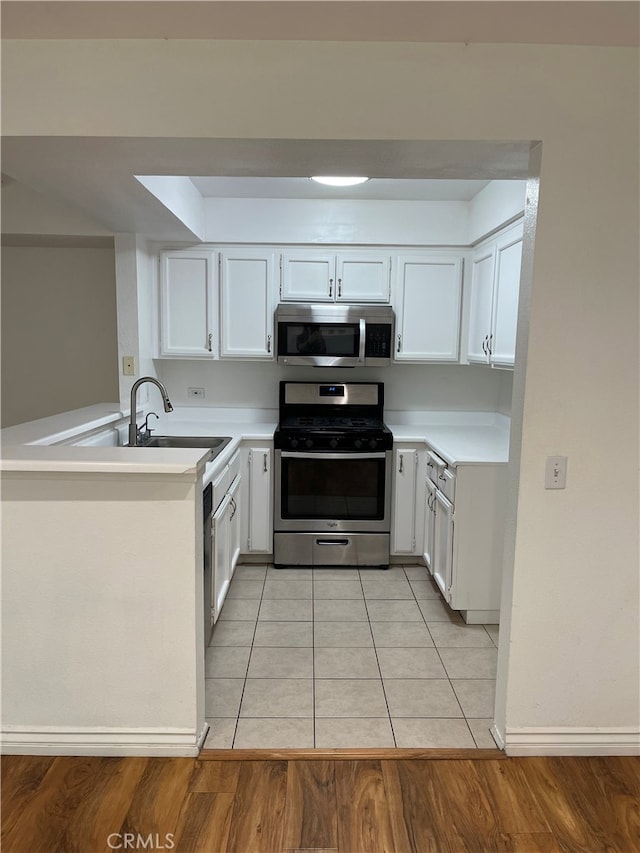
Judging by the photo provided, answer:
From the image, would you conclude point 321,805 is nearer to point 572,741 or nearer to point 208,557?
point 572,741

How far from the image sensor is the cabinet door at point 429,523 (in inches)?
133

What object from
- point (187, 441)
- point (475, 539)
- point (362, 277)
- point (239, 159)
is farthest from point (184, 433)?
point (239, 159)

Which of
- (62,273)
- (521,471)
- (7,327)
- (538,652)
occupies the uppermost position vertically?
(62,273)

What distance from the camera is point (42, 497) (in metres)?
1.84

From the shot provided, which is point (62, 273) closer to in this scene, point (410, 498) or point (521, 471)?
point (410, 498)

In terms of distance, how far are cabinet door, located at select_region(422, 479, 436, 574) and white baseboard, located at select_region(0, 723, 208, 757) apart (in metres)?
1.89

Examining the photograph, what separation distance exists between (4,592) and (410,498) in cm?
242

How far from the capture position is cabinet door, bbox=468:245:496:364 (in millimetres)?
3344

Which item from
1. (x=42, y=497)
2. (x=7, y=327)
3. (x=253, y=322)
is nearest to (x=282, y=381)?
(x=253, y=322)

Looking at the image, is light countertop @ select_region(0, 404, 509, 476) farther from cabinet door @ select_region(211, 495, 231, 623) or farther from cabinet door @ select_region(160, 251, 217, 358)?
cabinet door @ select_region(160, 251, 217, 358)

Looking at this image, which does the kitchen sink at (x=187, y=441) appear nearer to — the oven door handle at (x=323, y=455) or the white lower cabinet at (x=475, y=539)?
the oven door handle at (x=323, y=455)

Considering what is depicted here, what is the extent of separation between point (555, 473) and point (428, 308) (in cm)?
213

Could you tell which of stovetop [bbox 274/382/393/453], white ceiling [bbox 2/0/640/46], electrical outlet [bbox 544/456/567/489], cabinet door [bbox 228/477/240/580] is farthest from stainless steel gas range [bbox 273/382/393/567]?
white ceiling [bbox 2/0/640/46]

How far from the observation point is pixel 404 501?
3.64m
